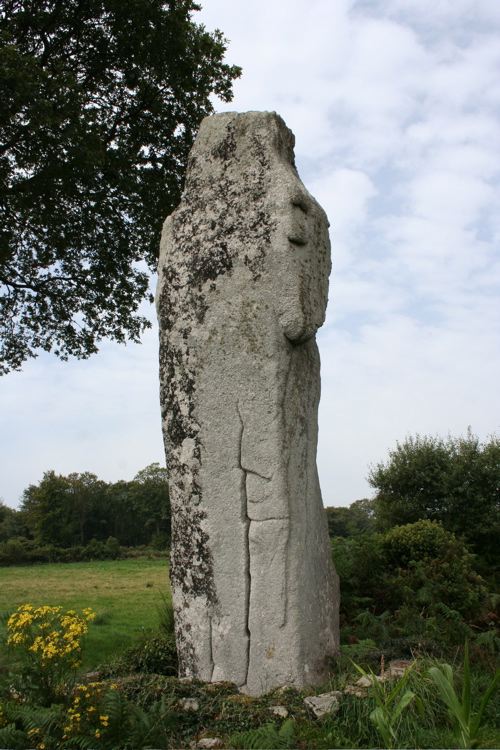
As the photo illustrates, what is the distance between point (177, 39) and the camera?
14.4 meters

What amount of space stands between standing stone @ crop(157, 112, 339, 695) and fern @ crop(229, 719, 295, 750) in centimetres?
129

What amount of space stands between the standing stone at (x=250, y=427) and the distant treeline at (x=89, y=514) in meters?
32.2

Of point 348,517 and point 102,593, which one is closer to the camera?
point 102,593

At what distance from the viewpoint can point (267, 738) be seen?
5078 mm

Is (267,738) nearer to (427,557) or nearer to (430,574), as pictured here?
(430,574)

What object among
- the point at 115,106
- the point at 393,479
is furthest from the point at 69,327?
the point at 393,479

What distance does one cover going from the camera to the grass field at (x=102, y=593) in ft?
38.7

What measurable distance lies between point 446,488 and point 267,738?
16.1 meters

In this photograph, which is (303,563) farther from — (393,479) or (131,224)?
(393,479)

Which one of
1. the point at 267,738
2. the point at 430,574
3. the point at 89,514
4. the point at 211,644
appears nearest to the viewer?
the point at 267,738

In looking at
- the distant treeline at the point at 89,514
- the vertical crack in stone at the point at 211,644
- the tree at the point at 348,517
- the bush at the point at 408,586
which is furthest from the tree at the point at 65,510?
the vertical crack in stone at the point at 211,644

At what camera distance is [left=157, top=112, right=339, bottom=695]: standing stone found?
6.65m

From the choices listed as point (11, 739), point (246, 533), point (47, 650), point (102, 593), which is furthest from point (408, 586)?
point (102, 593)

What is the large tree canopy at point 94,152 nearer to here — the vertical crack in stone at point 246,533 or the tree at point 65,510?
the vertical crack in stone at point 246,533
